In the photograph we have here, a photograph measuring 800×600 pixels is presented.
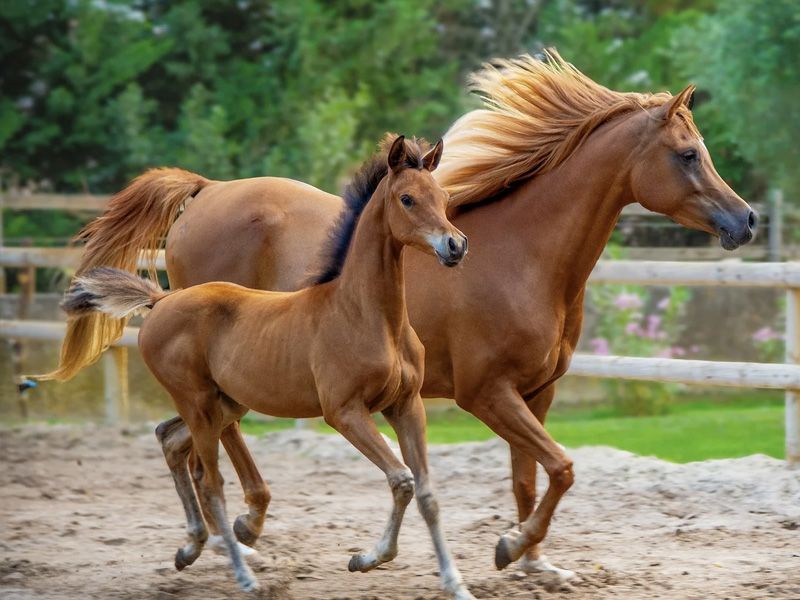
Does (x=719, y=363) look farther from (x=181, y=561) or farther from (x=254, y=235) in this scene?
(x=181, y=561)

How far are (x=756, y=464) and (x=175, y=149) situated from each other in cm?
829

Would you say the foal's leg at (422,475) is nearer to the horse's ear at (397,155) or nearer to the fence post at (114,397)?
the horse's ear at (397,155)

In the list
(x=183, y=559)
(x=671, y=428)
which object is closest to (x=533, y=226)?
(x=183, y=559)

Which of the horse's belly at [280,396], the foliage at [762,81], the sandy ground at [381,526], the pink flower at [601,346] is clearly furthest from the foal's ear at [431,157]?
the foliage at [762,81]

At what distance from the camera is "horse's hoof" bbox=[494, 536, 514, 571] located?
14.2 ft

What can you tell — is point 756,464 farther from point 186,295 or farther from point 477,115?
point 186,295

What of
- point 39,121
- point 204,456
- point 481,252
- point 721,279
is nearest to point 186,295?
point 204,456

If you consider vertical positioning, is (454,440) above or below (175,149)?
below

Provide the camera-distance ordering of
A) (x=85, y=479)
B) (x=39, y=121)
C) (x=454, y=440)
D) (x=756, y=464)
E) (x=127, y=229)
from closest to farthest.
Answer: (x=127, y=229) < (x=756, y=464) < (x=85, y=479) < (x=454, y=440) < (x=39, y=121)

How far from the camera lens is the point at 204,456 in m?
4.48

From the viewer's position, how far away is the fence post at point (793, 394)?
6152 mm

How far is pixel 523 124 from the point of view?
4.93 metres

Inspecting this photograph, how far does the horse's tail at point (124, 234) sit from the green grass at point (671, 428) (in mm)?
3042

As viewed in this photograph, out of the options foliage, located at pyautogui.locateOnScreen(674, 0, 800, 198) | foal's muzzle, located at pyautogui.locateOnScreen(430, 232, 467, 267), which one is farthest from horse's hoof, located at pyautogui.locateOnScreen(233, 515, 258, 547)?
foliage, located at pyautogui.locateOnScreen(674, 0, 800, 198)
